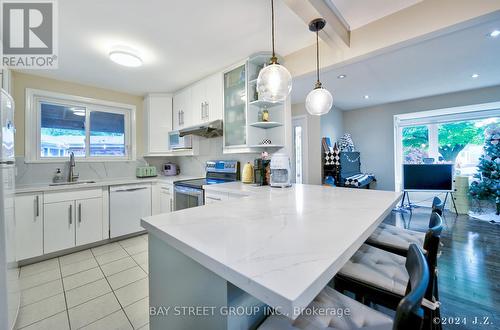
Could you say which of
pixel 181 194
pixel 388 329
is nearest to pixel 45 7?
pixel 181 194

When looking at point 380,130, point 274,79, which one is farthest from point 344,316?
point 380,130

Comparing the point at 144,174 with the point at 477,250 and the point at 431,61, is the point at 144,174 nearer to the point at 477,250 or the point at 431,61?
the point at 431,61

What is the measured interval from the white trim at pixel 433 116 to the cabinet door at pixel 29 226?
6.39 metres

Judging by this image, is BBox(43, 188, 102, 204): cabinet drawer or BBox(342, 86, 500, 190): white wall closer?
BBox(43, 188, 102, 204): cabinet drawer

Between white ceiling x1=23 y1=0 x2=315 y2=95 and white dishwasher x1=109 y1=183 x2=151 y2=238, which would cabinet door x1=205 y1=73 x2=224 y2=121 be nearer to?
white ceiling x1=23 y1=0 x2=315 y2=95

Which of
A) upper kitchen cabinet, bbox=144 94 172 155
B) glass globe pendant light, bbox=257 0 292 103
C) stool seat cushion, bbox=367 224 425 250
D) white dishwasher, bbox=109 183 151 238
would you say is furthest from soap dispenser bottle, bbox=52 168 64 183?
stool seat cushion, bbox=367 224 425 250

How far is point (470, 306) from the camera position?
157 centimetres

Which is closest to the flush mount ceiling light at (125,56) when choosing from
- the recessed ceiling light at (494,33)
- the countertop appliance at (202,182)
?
the countertop appliance at (202,182)

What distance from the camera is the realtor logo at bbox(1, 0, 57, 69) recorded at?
1572 millimetres

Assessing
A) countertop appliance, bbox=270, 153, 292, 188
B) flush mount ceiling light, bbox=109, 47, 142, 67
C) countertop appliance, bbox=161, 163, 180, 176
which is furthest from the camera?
countertop appliance, bbox=161, 163, 180, 176

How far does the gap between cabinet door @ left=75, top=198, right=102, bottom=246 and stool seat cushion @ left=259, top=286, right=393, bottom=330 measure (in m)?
2.97

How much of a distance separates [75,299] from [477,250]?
437 centimetres

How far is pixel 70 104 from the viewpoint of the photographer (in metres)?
3.05

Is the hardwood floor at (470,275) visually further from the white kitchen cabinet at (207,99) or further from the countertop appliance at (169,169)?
the countertop appliance at (169,169)
